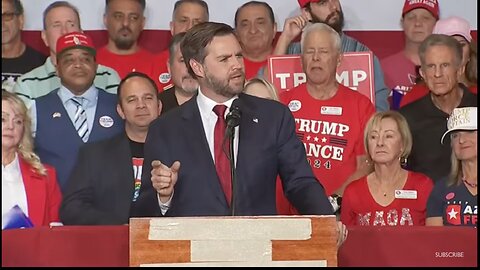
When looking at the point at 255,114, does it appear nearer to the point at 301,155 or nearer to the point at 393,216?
the point at 301,155

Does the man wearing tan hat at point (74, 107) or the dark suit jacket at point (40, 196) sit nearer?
the dark suit jacket at point (40, 196)

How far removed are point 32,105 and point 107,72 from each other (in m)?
0.41

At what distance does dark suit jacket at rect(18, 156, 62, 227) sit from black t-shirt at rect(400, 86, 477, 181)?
160cm

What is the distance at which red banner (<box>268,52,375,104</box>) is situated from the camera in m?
5.34

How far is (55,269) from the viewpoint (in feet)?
12.4

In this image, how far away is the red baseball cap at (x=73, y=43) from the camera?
5.13 metres

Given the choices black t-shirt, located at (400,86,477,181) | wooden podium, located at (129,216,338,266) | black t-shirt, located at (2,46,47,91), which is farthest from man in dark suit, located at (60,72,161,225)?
wooden podium, located at (129,216,338,266)

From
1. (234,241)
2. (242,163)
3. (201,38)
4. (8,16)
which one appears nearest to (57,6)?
(8,16)

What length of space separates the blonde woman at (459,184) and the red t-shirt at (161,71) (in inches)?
53.6

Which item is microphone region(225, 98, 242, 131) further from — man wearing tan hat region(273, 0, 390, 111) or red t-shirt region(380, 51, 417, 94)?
red t-shirt region(380, 51, 417, 94)

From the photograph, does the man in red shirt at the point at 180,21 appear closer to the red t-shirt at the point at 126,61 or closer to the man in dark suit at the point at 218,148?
the red t-shirt at the point at 126,61

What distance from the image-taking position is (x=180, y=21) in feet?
17.7

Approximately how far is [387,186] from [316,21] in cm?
99

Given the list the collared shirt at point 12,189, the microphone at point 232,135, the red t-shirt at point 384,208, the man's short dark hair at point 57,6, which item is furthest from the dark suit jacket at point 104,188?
the microphone at point 232,135
